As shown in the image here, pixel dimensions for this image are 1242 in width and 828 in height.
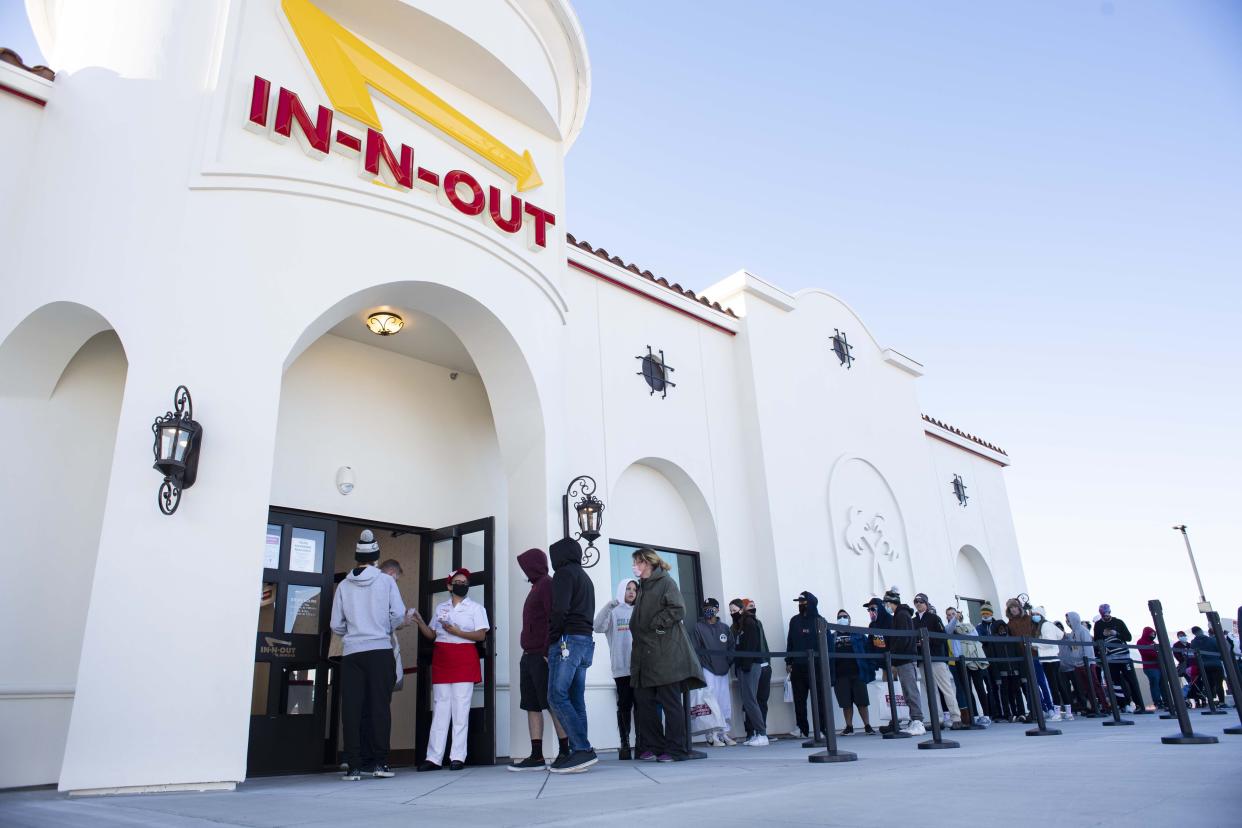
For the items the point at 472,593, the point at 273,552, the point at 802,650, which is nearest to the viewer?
the point at 273,552

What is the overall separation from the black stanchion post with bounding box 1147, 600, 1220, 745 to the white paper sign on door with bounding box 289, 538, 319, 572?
724 centimetres

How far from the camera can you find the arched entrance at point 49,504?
5918mm

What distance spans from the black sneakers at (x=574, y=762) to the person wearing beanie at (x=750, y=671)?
351 centimetres

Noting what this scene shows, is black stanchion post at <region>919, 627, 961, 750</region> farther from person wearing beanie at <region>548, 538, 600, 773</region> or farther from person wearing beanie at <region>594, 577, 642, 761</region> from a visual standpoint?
person wearing beanie at <region>548, 538, 600, 773</region>

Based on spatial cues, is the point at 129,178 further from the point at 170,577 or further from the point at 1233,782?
the point at 1233,782

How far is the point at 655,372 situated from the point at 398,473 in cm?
366

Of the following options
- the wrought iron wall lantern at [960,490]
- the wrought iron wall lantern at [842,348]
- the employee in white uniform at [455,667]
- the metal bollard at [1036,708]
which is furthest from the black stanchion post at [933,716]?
the wrought iron wall lantern at [960,490]

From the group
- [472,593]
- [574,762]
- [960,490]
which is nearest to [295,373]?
[472,593]

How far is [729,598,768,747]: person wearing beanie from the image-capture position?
9.48 metres

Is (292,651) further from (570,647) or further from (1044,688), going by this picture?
(1044,688)

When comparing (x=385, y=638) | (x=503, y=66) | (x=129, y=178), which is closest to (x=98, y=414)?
(x=129, y=178)

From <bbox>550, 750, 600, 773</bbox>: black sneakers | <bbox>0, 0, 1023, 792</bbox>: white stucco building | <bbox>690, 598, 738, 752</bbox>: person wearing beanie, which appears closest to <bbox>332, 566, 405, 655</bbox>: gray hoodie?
<bbox>0, 0, 1023, 792</bbox>: white stucco building

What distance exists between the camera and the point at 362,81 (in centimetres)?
742

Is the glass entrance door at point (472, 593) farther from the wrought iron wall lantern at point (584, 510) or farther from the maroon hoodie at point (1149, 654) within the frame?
the maroon hoodie at point (1149, 654)
